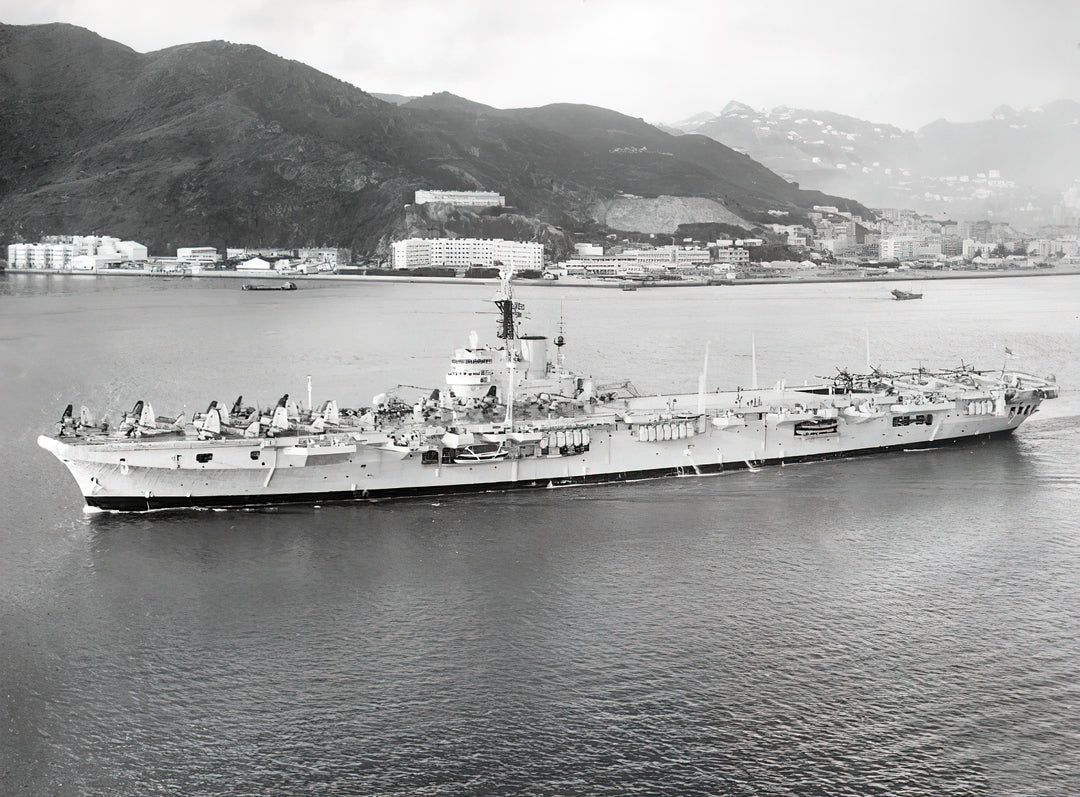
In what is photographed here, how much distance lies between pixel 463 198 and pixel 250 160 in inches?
1265

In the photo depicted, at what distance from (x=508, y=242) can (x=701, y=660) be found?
384 feet

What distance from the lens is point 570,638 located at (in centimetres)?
1402

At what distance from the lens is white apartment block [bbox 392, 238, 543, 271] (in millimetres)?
125188

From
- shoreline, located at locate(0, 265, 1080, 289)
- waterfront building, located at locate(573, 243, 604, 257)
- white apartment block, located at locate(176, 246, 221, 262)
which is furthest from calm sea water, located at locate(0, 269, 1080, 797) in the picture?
waterfront building, located at locate(573, 243, 604, 257)

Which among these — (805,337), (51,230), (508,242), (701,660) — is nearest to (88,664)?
(701,660)

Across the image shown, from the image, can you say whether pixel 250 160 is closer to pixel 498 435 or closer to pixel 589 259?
pixel 589 259

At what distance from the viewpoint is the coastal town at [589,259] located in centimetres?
12338

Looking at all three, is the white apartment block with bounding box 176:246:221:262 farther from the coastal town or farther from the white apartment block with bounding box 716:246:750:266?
the white apartment block with bounding box 716:246:750:266

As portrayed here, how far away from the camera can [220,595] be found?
15.5m

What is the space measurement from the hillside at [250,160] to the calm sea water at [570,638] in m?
115

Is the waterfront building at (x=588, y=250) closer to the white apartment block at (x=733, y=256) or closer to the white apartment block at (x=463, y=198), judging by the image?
the white apartment block at (x=463, y=198)

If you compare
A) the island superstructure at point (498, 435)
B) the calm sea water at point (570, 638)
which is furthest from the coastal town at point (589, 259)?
the calm sea water at point (570, 638)

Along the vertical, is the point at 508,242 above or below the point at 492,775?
above

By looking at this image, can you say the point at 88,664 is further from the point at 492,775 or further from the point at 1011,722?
the point at 1011,722
